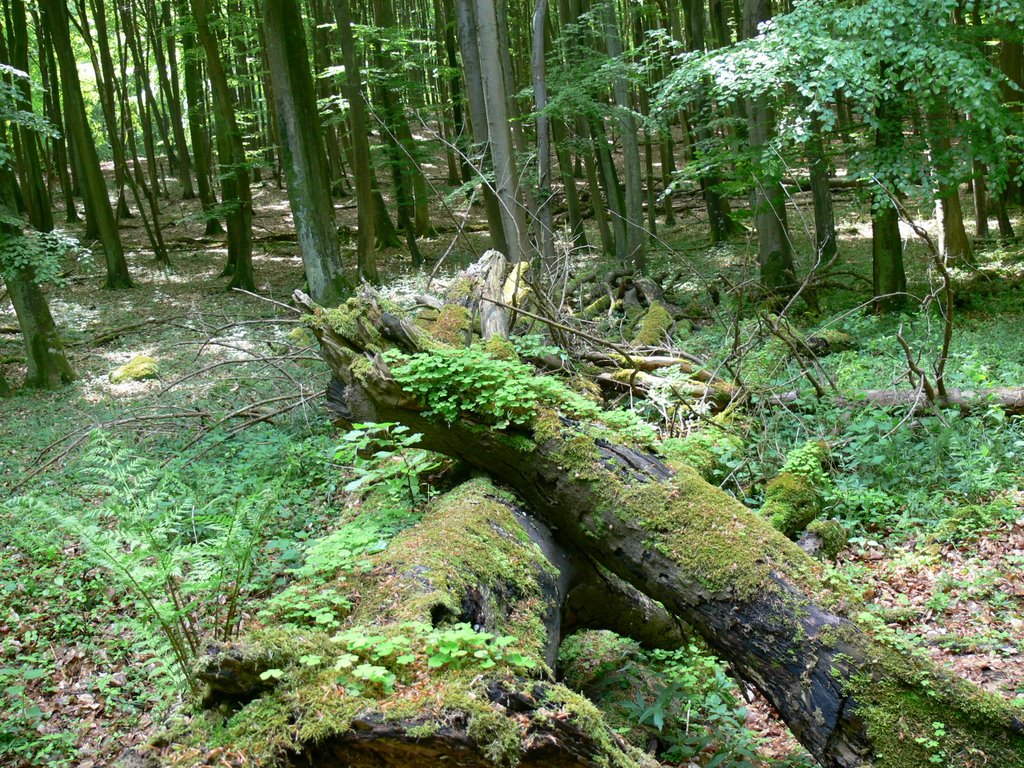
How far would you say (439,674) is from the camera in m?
2.49

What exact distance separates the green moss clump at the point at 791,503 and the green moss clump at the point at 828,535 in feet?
0.67

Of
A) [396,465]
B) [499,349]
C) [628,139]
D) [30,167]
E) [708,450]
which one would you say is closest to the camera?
[396,465]

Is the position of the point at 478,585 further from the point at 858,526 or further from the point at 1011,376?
the point at 1011,376

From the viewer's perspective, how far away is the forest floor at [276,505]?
4.11 metres

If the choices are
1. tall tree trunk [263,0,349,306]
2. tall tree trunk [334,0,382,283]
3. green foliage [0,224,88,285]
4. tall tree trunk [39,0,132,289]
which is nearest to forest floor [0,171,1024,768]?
green foliage [0,224,88,285]

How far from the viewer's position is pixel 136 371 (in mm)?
12617

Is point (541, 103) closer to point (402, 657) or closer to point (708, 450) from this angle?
point (708, 450)

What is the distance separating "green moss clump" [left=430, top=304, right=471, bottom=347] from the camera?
21.8 ft

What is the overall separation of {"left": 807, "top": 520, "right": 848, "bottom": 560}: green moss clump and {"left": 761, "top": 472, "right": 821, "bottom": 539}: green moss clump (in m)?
0.20

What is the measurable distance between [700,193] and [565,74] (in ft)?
37.5

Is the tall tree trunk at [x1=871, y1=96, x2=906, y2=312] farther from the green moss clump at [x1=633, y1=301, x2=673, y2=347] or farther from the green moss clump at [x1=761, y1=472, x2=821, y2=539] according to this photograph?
the green moss clump at [x1=761, y1=472, x2=821, y2=539]

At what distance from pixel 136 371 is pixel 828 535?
440 inches

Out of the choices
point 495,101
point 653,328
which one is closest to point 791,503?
point 653,328

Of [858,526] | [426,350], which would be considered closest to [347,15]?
[426,350]
